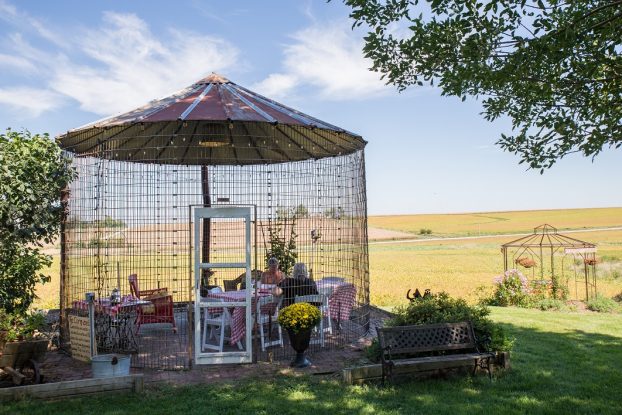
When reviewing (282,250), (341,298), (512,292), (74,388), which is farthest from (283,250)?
(512,292)

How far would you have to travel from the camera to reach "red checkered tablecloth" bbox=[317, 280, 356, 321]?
384 inches

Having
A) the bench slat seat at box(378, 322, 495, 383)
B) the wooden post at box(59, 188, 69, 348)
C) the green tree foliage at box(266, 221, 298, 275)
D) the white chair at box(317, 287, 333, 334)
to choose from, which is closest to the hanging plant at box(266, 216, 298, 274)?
the green tree foliage at box(266, 221, 298, 275)

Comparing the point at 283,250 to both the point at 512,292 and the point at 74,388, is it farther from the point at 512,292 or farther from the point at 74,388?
the point at 512,292

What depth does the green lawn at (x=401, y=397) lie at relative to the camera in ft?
20.5

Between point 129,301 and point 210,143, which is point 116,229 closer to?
point 129,301

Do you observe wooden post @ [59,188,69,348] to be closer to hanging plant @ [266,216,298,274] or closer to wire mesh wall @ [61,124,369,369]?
wire mesh wall @ [61,124,369,369]

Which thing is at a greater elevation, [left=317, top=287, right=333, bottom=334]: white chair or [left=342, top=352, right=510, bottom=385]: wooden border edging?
[left=317, top=287, right=333, bottom=334]: white chair

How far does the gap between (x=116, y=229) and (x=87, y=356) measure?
2046 mm

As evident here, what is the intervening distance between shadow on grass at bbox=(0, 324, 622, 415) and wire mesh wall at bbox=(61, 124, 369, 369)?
1.39 m

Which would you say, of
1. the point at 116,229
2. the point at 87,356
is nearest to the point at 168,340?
the point at 87,356

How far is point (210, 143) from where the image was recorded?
10.5m

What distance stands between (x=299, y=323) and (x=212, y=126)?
505cm

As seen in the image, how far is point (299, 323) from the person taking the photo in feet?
25.3

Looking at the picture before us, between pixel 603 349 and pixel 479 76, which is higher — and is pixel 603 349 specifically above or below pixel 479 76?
below
